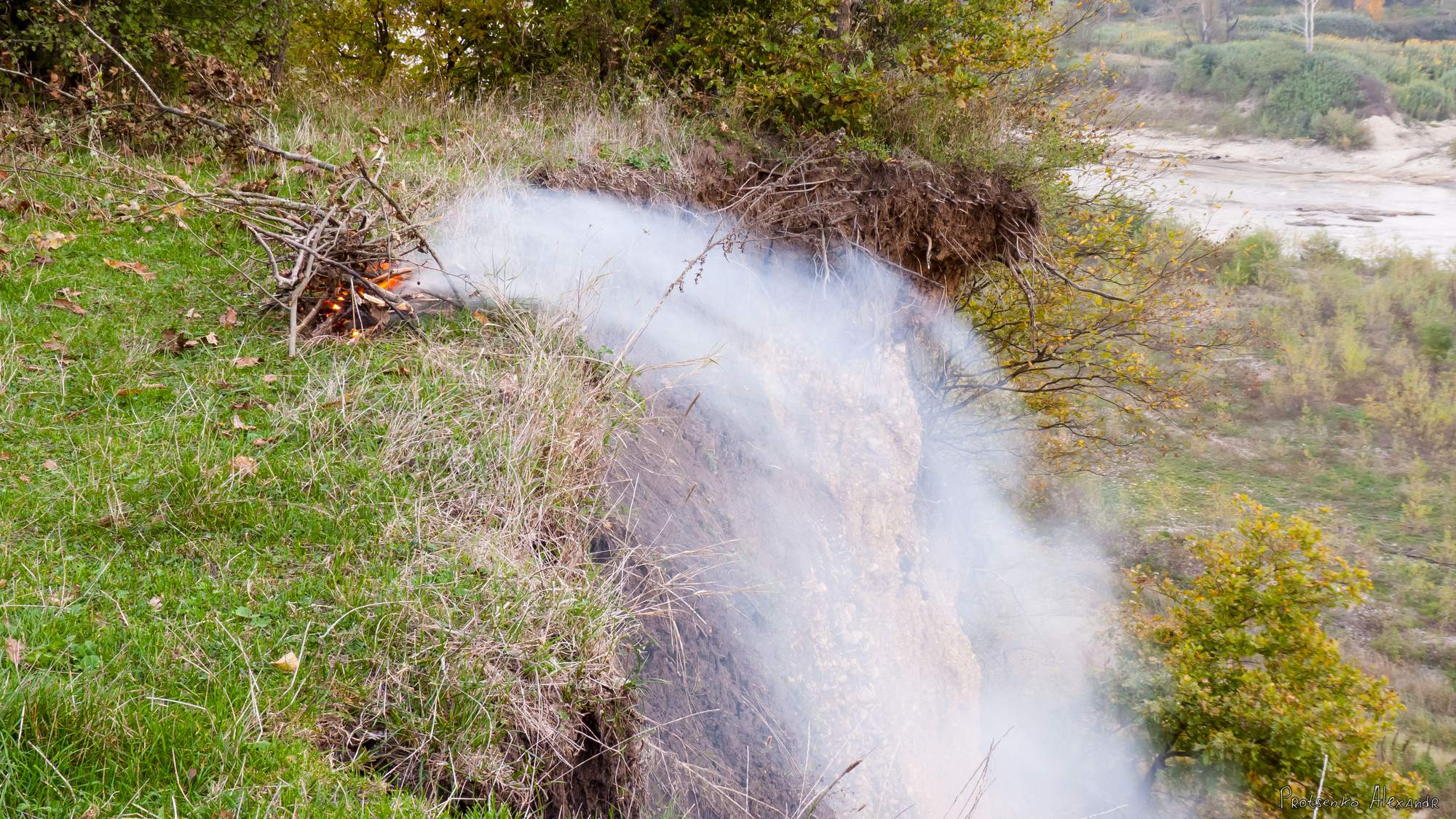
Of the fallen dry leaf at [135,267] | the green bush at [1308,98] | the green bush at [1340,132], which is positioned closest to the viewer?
the fallen dry leaf at [135,267]

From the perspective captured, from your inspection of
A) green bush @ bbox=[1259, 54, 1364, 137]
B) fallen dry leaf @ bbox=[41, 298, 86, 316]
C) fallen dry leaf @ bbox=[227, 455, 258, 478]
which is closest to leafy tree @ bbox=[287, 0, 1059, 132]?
fallen dry leaf @ bbox=[41, 298, 86, 316]

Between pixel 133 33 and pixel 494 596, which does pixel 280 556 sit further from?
pixel 133 33

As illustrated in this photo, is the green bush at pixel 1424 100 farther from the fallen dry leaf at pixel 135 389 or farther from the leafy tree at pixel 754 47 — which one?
the fallen dry leaf at pixel 135 389

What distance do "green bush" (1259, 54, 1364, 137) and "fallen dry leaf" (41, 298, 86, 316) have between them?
37.3 m

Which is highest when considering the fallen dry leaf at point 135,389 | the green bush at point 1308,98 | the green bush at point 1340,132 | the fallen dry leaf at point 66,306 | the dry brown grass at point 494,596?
the fallen dry leaf at point 66,306

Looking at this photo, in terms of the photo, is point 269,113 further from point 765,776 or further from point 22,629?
point 765,776

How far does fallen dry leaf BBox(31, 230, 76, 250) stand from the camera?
541 cm

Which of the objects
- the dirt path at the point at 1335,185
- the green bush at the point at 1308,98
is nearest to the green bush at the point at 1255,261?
the dirt path at the point at 1335,185

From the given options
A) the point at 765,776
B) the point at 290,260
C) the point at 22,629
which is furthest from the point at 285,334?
the point at 765,776

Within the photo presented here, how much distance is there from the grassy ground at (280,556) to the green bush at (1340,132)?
35.6 metres

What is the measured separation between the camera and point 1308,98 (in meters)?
32.8

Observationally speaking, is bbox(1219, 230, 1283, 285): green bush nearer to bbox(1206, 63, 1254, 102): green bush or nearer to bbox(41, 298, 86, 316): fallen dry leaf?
bbox(1206, 63, 1254, 102): green bush

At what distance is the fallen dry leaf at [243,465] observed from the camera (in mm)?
3701

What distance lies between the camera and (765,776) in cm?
473
